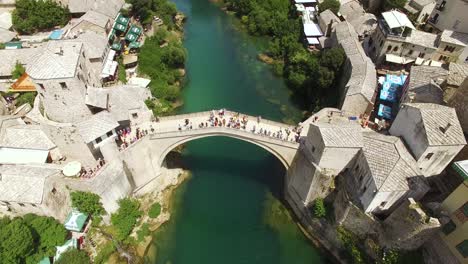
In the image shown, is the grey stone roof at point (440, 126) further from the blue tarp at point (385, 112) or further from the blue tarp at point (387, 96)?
the blue tarp at point (387, 96)

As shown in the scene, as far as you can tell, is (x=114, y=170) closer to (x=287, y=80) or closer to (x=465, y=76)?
(x=287, y=80)

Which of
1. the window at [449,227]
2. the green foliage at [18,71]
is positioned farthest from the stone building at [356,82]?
the green foliage at [18,71]

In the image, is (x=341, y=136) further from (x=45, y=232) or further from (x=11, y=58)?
(x=11, y=58)

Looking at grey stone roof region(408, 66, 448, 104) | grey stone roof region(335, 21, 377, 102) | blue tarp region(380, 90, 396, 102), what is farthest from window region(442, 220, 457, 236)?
blue tarp region(380, 90, 396, 102)

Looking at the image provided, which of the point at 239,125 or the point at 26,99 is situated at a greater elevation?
the point at 239,125

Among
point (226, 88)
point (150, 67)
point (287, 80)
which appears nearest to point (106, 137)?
point (150, 67)

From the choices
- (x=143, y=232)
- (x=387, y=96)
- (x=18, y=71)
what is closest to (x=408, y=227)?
(x=387, y=96)
